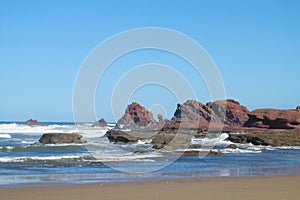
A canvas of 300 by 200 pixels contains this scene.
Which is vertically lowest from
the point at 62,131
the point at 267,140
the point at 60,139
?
the point at 267,140

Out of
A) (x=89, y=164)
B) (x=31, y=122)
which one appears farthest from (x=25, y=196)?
(x=31, y=122)

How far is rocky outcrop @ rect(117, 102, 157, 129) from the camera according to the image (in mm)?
71694

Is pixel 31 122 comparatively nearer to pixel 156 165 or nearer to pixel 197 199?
pixel 156 165

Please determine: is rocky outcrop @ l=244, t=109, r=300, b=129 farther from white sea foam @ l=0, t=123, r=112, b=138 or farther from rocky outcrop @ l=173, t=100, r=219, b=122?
white sea foam @ l=0, t=123, r=112, b=138

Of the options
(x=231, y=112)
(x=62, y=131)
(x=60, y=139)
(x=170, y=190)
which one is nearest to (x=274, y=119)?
(x=231, y=112)

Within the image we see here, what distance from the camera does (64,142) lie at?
129 ft

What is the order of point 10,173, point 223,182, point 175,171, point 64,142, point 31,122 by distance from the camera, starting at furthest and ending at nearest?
point 31,122, point 64,142, point 175,171, point 10,173, point 223,182

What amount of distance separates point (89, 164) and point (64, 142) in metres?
18.9

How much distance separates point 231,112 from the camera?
8875 cm

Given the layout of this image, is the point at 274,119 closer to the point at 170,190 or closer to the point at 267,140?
the point at 267,140

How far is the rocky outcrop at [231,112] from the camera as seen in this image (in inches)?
3282

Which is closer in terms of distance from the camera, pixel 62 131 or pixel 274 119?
pixel 274 119

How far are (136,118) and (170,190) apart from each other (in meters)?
64.1

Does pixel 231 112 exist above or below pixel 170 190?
above
